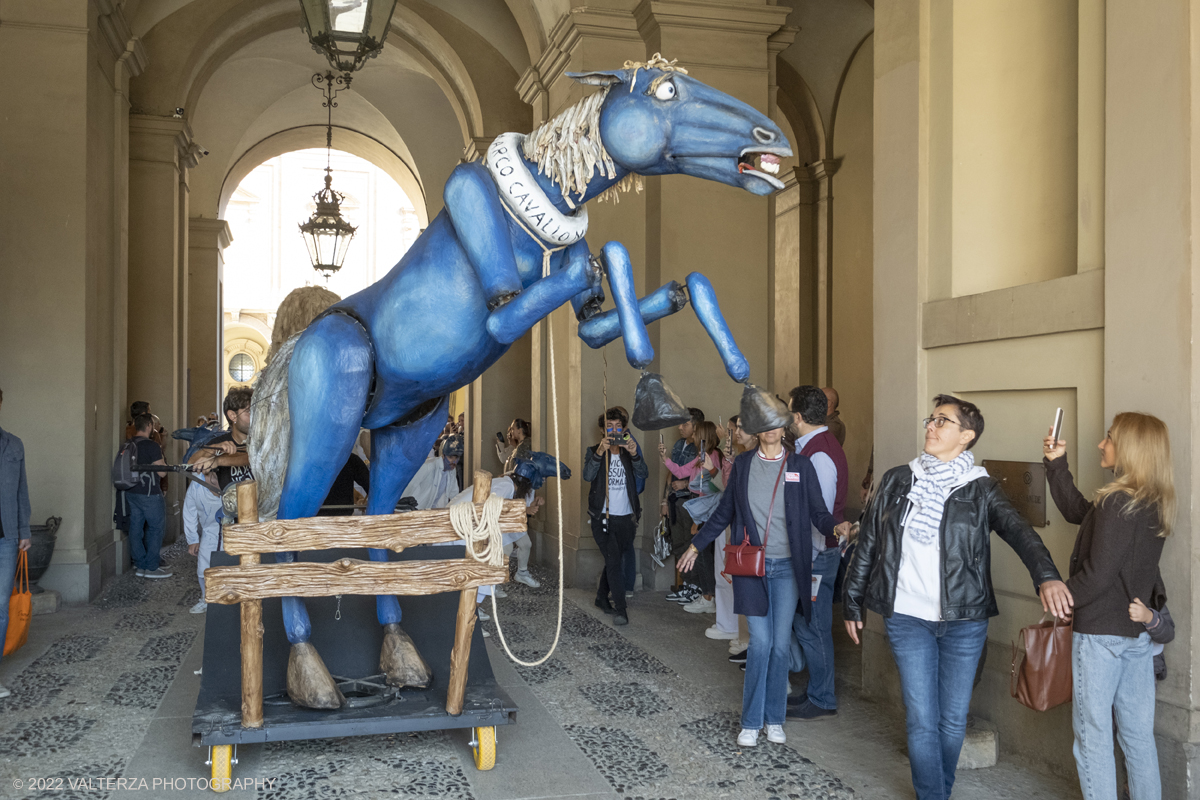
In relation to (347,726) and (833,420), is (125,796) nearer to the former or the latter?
(347,726)

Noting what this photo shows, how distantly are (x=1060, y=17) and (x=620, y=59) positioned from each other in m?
4.78

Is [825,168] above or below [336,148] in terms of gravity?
below

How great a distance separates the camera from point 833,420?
8172 mm

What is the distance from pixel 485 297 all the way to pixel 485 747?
6.48 feet

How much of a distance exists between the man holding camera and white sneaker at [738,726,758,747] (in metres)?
3.02

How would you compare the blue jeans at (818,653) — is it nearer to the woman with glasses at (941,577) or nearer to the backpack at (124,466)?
the woman with glasses at (941,577)

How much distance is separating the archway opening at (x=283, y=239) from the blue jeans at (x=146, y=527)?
24919mm

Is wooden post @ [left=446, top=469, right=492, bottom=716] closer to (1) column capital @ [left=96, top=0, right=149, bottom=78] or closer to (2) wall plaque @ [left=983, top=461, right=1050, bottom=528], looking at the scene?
(2) wall plaque @ [left=983, top=461, right=1050, bottom=528]

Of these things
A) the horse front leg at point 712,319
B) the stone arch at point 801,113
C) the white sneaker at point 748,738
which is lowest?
the white sneaker at point 748,738

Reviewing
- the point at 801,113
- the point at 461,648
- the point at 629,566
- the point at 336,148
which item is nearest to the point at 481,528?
the point at 461,648

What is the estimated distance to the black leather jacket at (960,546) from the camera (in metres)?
3.66

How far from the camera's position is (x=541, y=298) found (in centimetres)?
337

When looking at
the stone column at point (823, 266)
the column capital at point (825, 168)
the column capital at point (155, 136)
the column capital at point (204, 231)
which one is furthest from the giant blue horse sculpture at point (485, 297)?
the column capital at point (204, 231)

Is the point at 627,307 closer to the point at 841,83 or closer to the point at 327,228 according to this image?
the point at 327,228
